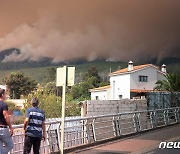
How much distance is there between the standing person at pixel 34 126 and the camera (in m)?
9.01

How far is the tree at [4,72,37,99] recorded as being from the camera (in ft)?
345

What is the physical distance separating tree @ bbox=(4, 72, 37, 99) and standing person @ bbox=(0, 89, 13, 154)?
319 feet

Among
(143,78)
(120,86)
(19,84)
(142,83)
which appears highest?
(19,84)

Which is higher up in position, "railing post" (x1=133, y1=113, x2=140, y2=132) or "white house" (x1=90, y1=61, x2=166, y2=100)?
"white house" (x1=90, y1=61, x2=166, y2=100)

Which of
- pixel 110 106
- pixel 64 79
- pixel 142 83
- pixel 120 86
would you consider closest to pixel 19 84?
pixel 120 86

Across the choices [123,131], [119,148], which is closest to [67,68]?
[119,148]

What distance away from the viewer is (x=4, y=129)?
826cm

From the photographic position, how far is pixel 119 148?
1308 cm

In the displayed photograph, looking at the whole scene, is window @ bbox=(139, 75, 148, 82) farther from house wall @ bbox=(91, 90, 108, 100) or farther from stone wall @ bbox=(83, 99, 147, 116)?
stone wall @ bbox=(83, 99, 147, 116)

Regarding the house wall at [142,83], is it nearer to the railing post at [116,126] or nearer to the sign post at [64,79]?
the railing post at [116,126]

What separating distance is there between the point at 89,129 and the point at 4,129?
627 cm

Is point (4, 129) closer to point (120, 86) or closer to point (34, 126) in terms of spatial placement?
point (34, 126)

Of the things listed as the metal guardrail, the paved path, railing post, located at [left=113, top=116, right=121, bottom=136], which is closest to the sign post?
the metal guardrail

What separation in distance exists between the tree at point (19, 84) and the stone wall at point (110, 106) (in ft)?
239
